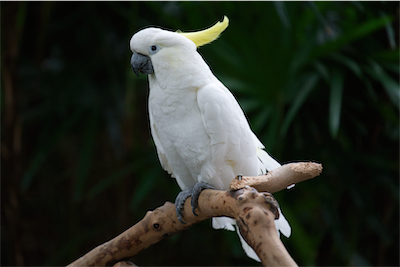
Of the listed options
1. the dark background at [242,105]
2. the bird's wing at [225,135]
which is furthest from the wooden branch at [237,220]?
the dark background at [242,105]

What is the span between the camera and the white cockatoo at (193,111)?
3.51 ft

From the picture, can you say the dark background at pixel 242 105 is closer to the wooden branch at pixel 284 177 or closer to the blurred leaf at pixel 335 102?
the blurred leaf at pixel 335 102

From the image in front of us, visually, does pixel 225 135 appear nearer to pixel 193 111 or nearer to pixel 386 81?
pixel 193 111

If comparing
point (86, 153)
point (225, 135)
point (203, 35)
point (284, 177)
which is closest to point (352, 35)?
point (203, 35)

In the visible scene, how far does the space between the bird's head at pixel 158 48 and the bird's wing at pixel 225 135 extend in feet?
0.39

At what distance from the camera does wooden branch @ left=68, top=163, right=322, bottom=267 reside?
2.52ft

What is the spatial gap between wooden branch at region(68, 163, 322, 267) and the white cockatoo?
6cm

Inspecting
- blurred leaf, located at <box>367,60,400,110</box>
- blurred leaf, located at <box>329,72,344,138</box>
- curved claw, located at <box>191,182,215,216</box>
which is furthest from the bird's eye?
blurred leaf, located at <box>367,60,400,110</box>

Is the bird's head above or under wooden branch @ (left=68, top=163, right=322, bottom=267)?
above

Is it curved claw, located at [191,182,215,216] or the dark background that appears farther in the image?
the dark background

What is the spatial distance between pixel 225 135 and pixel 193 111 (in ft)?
0.38

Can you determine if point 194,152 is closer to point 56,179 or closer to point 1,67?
point 1,67

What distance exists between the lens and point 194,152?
43.6 inches

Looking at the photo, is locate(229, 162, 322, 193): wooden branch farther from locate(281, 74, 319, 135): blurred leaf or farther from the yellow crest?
locate(281, 74, 319, 135): blurred leaf
